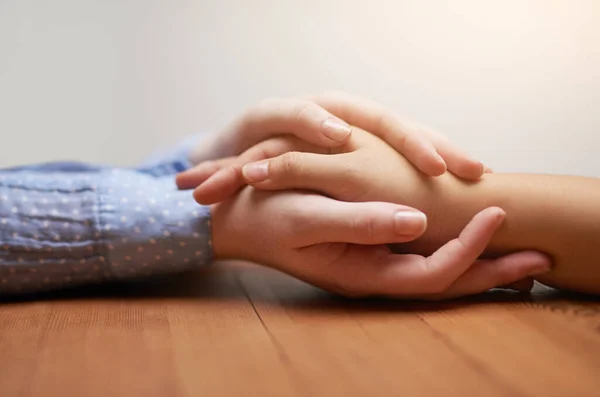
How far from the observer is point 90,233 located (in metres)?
0.73

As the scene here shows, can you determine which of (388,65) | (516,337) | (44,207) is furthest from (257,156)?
(388,65)

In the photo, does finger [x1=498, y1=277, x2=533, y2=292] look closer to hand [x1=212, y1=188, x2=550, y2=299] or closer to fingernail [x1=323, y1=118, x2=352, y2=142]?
hand [x1=212, y1=188, x2=550, y2=299]

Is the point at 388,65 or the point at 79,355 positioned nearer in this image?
the point at 79,355

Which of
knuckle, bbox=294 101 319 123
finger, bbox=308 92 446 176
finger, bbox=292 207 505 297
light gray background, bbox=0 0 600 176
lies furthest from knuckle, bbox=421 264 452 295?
light gray background, bbox=0 0 600 176

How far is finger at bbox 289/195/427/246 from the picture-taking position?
642mm

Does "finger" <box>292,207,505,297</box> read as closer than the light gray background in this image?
Yes

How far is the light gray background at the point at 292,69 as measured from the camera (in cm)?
116

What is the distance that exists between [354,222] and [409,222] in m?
0.05

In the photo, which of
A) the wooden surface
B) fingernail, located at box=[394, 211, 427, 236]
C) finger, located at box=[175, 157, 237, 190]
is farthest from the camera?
finger, located at box=[175, 157, 237, 190]

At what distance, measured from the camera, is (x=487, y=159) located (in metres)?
1.25

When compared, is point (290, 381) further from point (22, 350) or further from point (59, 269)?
point (59, 269)

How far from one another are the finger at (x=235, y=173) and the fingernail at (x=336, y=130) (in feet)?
0.11

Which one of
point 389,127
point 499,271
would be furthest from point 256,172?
point 499,271

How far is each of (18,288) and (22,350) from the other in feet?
0.59
